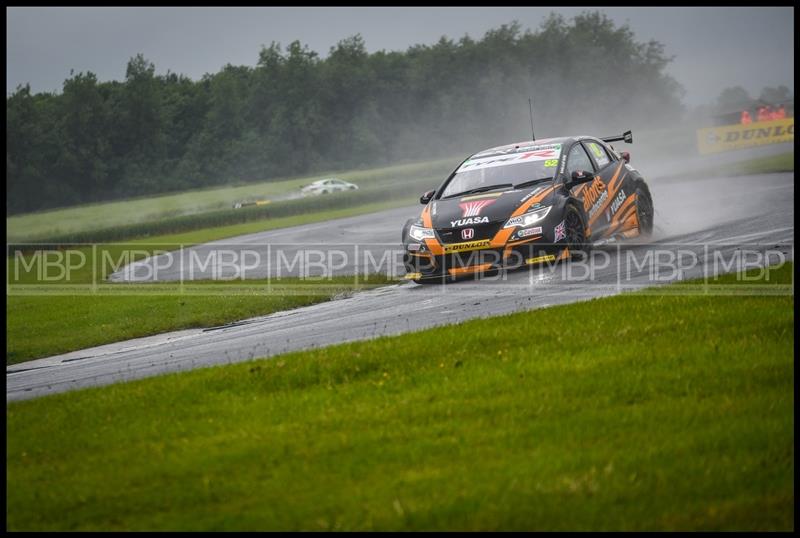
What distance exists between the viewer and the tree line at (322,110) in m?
79.3

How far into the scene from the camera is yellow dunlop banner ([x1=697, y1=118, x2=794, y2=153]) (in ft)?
166

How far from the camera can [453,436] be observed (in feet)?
18.4

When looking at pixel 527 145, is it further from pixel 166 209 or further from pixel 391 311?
pixel 166 209

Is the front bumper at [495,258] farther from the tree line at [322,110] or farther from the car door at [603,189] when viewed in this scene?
the tree line at [322,110]

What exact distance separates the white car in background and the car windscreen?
47257 mm

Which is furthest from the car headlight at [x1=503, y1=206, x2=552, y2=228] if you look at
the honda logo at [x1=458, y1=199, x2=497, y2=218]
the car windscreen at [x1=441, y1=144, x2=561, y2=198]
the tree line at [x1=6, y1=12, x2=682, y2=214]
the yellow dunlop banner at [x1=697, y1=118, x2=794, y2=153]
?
the tree line at [x1=6, y1=12, x2=682, y2=214]

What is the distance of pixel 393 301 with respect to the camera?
1238cm

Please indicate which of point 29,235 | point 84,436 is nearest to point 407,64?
point 29,235

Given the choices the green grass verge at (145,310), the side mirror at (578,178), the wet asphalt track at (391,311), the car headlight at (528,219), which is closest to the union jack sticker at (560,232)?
the car headlight at (528,219)

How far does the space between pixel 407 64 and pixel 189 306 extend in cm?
8905

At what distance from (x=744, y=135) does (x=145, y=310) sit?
1679 inches

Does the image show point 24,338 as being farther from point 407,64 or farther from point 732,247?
point 407,64

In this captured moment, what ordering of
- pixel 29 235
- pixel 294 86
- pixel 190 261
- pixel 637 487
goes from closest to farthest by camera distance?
pixel 637 487, pixel 190 261, pixel 29 235, pixel 294 86

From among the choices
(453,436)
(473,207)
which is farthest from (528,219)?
(453,436)
